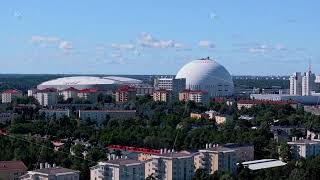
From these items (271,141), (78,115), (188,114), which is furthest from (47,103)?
(271,141)

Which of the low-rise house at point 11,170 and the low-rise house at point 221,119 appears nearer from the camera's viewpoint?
the low-rise house at point 11,170

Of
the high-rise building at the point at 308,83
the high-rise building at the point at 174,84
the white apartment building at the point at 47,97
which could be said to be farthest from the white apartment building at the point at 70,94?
the high-rise building at the point at 308,83

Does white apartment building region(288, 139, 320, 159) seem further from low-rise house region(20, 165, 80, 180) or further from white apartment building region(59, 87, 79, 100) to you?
white apartment building region(59, 87, 79, 100)

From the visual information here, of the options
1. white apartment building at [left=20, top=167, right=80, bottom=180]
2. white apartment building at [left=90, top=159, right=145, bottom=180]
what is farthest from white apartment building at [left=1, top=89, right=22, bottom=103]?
white apartment building at [left=20, top=167, right=80, bottom=180]

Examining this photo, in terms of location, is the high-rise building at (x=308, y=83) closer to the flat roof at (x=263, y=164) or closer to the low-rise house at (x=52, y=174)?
the flat roof at (x=263, y=164)

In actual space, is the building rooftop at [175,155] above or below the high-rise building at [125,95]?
below

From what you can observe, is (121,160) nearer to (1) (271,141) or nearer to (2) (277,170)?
(2) (277,170)
